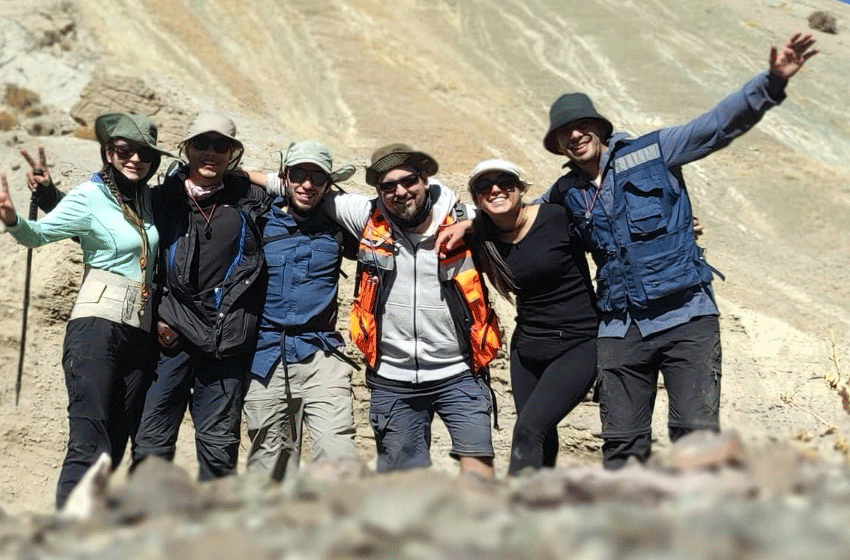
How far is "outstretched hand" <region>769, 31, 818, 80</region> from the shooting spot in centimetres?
468

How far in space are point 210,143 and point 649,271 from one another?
2568 mm

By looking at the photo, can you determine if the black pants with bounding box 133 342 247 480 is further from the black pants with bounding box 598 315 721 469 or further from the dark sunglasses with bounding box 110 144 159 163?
the black pants with bounding box 598 315 721 469

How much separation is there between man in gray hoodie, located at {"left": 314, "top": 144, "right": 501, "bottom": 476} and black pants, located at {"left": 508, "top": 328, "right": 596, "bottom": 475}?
221 mm

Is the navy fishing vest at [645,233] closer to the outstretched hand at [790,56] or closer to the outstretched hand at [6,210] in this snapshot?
the outstretched hand at [790,56]

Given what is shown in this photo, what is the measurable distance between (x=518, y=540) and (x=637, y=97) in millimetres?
28088

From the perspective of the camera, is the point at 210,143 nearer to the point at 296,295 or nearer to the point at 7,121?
the point at 296,295

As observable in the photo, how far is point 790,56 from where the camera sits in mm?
4719

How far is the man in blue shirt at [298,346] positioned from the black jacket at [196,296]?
102 millimetres

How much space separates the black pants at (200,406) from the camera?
532 centimetres

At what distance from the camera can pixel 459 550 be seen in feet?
7.77

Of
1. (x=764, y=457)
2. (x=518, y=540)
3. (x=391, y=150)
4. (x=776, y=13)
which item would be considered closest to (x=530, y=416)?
(x=391, y=150)

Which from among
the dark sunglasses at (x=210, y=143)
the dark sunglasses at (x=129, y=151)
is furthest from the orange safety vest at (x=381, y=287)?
the dark sunglasses at (x=129, y=151)

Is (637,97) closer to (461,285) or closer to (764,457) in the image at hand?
(461,285)

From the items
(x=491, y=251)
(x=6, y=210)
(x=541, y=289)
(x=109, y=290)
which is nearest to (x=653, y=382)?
(x=541, y=289)
